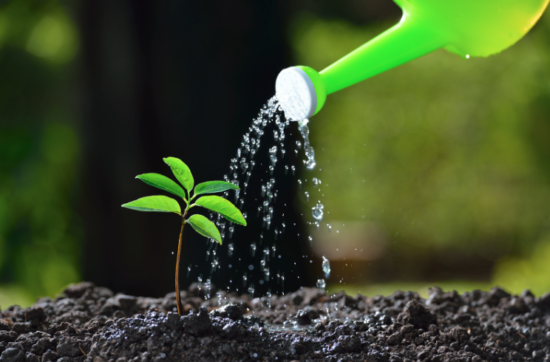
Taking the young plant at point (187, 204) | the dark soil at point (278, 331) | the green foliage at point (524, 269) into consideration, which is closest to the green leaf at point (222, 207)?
the young plant at point (187, 204)

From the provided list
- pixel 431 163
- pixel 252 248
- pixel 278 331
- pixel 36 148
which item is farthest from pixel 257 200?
pixel 431 163

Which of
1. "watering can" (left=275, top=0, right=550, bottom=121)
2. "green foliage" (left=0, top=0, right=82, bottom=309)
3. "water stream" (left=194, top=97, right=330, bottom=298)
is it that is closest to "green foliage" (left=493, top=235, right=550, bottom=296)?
"water stream" (left=194, top=97, right=330, bottom=298)

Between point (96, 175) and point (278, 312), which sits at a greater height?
point (96, 175)

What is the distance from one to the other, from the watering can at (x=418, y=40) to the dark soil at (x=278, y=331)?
1.72ft

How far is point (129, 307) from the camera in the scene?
5.03 feet

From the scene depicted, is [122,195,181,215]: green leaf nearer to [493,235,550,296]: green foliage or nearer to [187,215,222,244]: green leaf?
[187,215,222,244]: green leaf

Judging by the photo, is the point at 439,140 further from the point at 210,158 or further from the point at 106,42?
the point at 106,42

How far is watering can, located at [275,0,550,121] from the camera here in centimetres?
109

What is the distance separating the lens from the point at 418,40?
3.90 ft

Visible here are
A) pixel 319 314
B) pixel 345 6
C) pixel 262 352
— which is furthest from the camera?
pixel 345 6

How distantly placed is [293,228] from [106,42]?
131cm

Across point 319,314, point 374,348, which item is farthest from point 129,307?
point 374,348

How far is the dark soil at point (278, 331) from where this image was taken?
1015 millimetres

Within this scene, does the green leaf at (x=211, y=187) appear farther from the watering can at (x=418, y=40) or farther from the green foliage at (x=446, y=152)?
the green foliage at (x=446, y=152)
